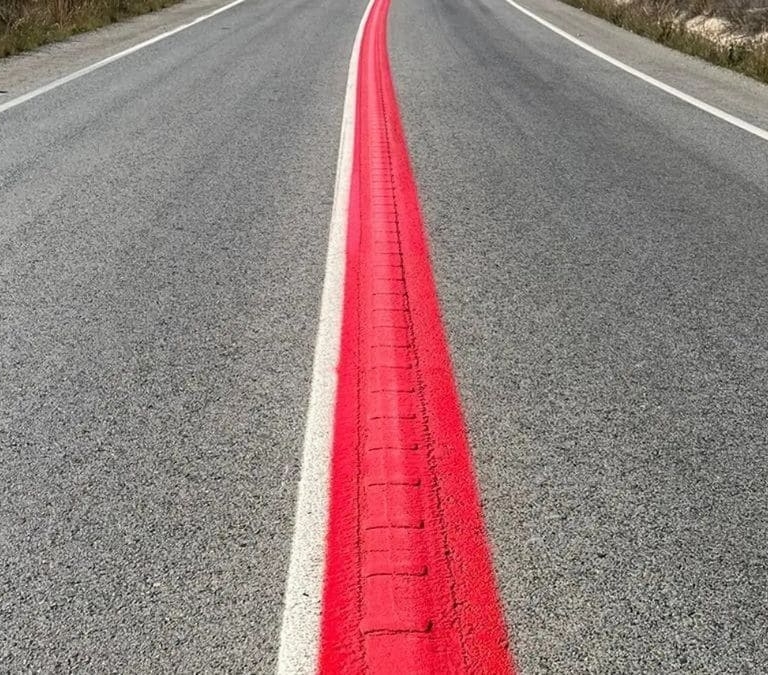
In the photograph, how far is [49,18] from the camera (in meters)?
14.6

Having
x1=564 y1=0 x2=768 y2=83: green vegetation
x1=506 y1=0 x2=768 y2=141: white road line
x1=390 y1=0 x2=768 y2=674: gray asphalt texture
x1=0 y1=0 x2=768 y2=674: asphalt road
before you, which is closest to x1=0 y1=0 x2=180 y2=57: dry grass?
x1=0 y1=0 x2=768 y2=674: asphalt road

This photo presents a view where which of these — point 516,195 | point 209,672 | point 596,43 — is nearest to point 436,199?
point 516,195

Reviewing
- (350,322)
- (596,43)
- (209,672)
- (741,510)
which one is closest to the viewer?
(209,672)

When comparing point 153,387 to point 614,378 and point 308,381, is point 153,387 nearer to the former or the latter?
point 308,381

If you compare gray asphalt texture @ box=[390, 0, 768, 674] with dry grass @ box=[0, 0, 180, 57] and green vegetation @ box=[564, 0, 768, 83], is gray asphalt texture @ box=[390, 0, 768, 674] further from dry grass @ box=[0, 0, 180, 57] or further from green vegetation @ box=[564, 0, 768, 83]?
dry grass @ box=[0, 0, 180, 57]

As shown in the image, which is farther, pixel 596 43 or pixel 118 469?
pixel 596 43

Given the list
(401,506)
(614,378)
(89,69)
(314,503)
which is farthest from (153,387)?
(89,69)

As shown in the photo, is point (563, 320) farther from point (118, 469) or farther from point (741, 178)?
point (741, 178)

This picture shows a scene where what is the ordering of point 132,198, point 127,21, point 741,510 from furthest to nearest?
point 127,21 → point 132,198 → point 741,510

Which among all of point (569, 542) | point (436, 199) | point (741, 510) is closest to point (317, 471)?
point (569, 542)

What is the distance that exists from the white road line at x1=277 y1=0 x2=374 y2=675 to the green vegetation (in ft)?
28.4

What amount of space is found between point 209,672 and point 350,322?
197cm

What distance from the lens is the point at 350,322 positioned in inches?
147

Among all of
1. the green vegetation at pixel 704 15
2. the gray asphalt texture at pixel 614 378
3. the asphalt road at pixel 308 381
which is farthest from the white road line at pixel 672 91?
the green vegetation at pixel 704 15
